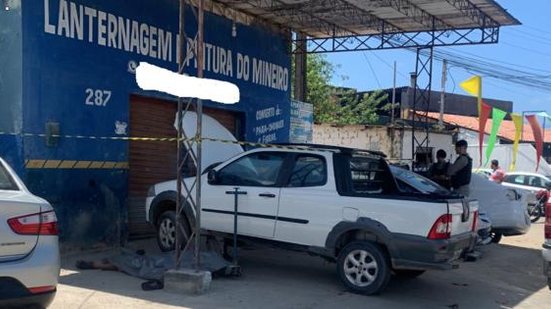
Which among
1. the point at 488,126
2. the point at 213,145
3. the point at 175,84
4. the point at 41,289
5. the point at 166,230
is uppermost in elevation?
the point at 488,126

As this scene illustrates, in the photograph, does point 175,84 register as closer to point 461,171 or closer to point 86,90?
point 86,90

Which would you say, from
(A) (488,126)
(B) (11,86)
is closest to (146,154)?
(B) (11,86)

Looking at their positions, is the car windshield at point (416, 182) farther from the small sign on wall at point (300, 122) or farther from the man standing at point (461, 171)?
the small sign on wall at point (300, 122)

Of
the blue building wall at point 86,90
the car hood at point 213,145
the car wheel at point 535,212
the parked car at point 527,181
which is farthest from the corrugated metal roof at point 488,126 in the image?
the blue building wall at point 86,90

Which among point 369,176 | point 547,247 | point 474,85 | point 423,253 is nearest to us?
point 423,253

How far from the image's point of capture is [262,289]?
7430 millimetres

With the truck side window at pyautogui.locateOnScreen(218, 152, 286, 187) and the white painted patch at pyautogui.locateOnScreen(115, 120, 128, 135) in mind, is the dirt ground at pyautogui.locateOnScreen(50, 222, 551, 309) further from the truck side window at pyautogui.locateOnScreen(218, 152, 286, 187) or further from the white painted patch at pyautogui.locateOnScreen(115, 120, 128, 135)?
the white painted patch at pyautogui.locateOnScreen(115, 120, 128, 135)

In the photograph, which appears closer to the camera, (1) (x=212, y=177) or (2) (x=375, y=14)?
(1) (x=212, y=177)

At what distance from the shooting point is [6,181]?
504 cm

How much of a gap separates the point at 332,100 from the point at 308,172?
90.1 ft

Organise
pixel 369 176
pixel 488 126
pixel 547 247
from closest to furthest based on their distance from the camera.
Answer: pixel 547 247 < pixel 369 176 < pixel 488 126

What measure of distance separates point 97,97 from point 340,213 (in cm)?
439

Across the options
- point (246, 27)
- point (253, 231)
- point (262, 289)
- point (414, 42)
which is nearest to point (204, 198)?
point (253, 231)

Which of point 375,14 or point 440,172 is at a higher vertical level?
point 375,14
